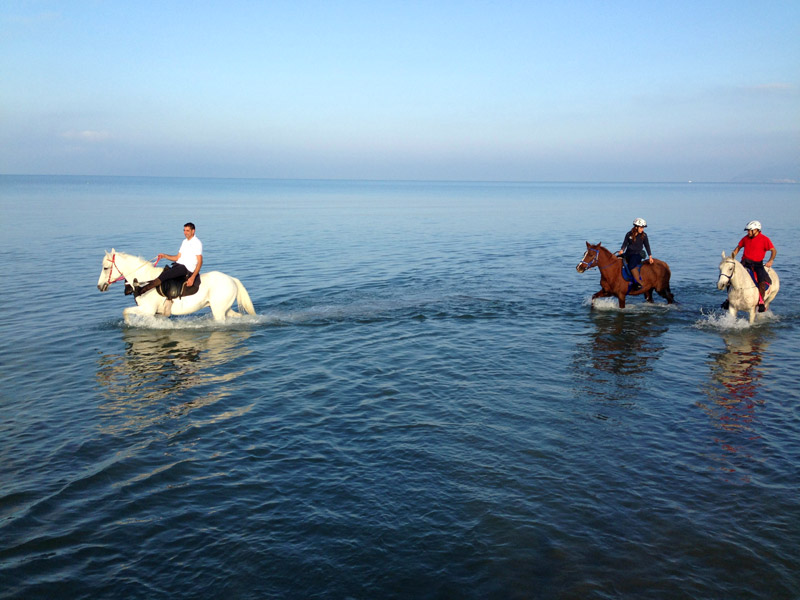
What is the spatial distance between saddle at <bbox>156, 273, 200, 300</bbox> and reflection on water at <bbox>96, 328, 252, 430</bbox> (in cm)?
111

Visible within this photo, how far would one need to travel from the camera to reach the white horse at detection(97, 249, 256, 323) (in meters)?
14.9

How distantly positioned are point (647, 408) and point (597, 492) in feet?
11.7

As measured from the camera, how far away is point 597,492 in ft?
25.0

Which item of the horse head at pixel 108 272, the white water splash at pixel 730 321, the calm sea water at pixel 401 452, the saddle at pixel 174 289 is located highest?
the horse head at pixel 108 272

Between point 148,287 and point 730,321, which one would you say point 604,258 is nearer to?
point 730,321

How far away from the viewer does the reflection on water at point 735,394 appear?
9.05 metres

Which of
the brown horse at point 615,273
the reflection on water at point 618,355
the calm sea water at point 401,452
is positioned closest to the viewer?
the calm sea water at point 401,452

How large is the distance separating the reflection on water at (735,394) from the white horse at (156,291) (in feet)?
40.0

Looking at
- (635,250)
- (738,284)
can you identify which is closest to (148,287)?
(635,250)

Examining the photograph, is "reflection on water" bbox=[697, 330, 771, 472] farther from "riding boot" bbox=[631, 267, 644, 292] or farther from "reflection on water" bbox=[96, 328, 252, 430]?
"reflection on water" bbox=[96, 328, 252, 430]

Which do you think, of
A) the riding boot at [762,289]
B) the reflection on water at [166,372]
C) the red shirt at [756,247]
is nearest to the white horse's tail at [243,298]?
the reflection on water at [166,372]

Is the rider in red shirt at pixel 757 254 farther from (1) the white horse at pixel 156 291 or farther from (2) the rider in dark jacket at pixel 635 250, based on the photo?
(1) the white horse at pixel 156 291

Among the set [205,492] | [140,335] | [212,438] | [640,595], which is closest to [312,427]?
[212,438]

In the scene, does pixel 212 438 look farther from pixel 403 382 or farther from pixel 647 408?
pixel 647 408
